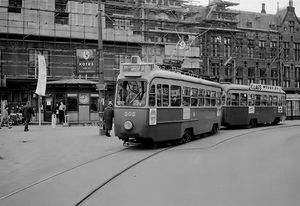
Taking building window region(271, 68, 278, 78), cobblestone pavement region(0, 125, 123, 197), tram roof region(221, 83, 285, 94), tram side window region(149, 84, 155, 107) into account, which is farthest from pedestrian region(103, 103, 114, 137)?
building window region(271, 68, 278, 78)

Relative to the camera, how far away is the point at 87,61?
59.8 ft

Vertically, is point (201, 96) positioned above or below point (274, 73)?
below

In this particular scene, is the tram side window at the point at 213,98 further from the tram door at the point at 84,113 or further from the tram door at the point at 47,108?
the tram door at the point at 47,108

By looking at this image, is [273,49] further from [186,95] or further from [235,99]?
[186,95]

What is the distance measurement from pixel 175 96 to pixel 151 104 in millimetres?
1795

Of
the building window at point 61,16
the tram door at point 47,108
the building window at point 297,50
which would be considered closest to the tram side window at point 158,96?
the tram door at point 47,108

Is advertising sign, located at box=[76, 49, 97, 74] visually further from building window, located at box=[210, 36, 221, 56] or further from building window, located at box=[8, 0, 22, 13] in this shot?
building window, located at box=[210, 36, 221, 56]

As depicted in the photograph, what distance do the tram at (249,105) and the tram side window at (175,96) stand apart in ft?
27.5

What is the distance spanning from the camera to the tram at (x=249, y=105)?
22575mm

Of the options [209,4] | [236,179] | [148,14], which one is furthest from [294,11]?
[236,179]

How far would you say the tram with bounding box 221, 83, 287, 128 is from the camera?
22575 mm

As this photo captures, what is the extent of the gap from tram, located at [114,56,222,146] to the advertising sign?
16.0 feet

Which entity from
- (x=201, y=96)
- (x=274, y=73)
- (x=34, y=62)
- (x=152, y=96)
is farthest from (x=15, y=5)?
(x=274, y=73)

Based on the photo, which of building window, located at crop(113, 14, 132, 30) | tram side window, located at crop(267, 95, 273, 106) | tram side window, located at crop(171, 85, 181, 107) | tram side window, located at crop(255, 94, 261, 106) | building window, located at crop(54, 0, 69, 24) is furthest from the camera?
building window, located at crop(113, 14, 132, 30)
